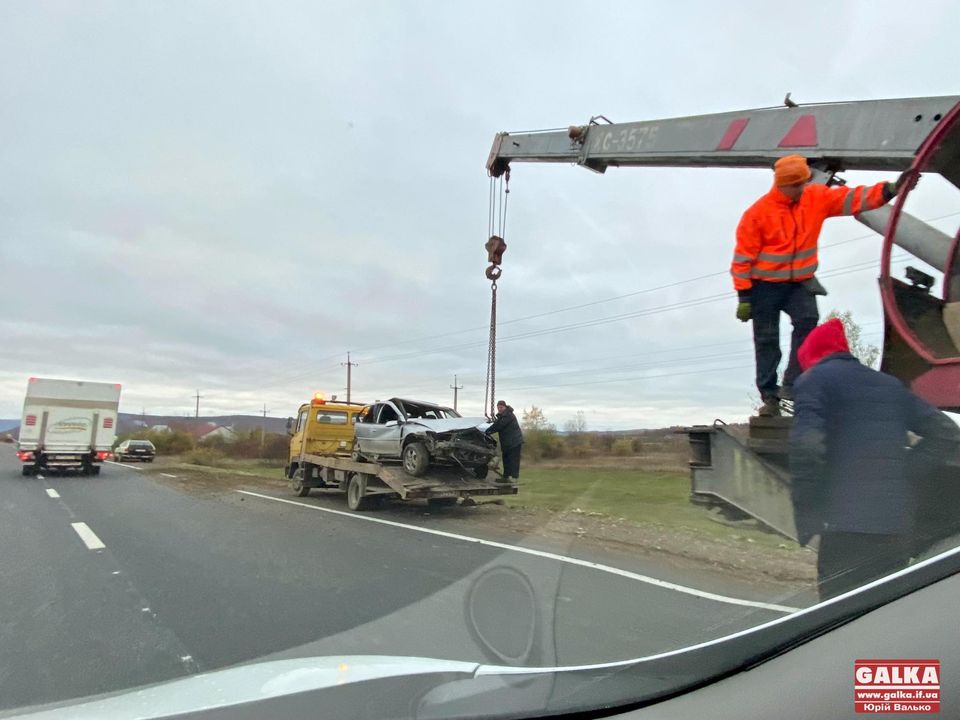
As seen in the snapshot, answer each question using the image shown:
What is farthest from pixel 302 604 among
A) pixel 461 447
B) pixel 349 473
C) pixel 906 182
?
pixel 349 473

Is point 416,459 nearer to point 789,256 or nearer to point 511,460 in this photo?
point 511,460

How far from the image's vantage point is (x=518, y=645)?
402cm

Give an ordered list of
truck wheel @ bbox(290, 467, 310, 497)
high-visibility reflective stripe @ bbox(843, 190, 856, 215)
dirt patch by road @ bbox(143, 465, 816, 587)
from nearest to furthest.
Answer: high-visibility reflective stripe @ bbox(843, 190, 856, 215) → dirt patch by road @ bbox(143, 465, 816, 587) → truck wheel @ bbox(290, 467, 310, 497)

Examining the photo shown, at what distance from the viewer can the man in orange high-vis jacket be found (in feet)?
14.0

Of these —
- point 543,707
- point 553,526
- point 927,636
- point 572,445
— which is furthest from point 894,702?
point 553,526

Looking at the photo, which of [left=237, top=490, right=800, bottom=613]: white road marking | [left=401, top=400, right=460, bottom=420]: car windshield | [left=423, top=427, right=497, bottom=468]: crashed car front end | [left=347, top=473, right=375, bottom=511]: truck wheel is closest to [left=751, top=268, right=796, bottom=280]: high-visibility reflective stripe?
[left=237, top=490, right=800, bottom=613]: white road marking

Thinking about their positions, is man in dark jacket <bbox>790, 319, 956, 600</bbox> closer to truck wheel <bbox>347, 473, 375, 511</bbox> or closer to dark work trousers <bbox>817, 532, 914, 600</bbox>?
dark work trousers <bbox>817, 532, 914, 600</bbox>

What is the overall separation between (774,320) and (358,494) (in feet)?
35.7

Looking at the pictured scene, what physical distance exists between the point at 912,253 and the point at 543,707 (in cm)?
304

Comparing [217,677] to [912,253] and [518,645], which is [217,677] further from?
[912,253]

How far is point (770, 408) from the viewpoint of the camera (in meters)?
4.19

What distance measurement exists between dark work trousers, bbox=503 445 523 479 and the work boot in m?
9.30

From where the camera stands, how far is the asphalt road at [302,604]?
4.42 meters

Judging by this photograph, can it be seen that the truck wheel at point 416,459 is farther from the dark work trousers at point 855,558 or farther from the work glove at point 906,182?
the dark work trousers at point 855,558
